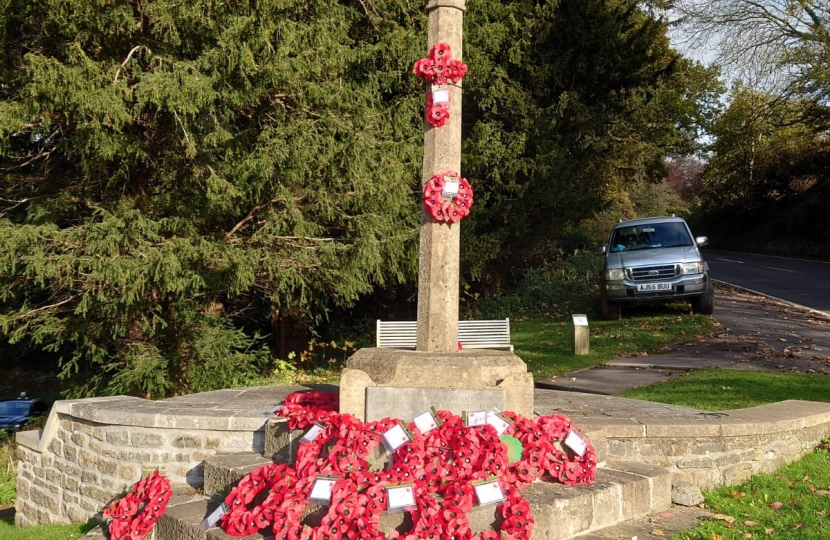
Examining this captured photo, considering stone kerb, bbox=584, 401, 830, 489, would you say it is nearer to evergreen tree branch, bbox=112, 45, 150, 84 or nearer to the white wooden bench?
the white wooden bench

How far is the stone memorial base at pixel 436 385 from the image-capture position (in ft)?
15.2

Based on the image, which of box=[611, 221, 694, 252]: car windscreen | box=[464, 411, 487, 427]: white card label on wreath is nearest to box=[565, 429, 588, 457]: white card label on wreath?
box=[464, 411, 487, 427]: white card label on wreath

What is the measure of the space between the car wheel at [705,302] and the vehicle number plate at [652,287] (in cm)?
78

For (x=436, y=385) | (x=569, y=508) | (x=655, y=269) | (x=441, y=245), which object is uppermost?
(x=441, y=245)

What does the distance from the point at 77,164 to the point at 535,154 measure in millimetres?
10382

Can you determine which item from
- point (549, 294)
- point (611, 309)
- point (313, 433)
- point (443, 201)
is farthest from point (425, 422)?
point (549, 294)

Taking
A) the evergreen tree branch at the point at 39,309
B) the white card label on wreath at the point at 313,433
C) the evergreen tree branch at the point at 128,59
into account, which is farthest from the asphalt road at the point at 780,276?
the evergreen tree branch at the point at 39,309

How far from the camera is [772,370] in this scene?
8922 millimetres

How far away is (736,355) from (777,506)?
216 inches

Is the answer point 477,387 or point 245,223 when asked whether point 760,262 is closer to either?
point 245,223

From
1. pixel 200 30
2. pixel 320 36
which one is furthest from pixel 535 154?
pixel 200 30

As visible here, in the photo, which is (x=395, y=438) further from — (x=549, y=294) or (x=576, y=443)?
(x=549, y=294)

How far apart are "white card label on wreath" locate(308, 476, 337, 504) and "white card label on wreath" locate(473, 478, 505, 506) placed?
33.8 inches

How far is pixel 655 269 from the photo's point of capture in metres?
12.2
